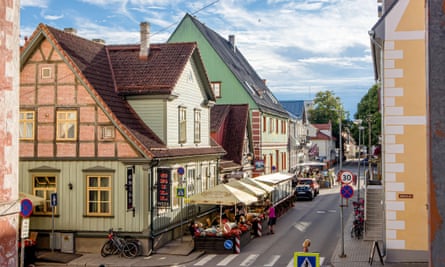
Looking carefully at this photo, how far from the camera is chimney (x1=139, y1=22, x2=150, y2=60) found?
2756 centimetres

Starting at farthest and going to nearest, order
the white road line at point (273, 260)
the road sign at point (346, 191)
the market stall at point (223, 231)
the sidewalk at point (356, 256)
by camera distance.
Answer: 1. the market stall at point (223, 231)
2. the road sign at point (346, 191)
3. the white road line at point (273, 260)
4. the sidewalk at point (356, 256)

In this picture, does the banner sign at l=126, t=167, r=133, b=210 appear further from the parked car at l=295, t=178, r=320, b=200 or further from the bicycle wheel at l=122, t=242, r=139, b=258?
the parked car at l=295, t=178, r=320, b=200

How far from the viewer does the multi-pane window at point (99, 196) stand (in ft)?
75.4

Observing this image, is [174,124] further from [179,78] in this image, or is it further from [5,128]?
[5,128]

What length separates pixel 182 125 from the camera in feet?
91.0

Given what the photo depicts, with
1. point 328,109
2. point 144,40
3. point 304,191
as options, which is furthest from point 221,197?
point 328,109

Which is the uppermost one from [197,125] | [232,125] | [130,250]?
[232,125]

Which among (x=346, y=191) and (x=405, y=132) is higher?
(x=405, y=132)

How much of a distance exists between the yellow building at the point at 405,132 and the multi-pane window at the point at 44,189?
42.2ft

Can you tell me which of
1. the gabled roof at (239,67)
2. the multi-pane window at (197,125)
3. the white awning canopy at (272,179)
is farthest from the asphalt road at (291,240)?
the gabled roof at (239,67)

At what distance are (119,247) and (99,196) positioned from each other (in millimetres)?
2227

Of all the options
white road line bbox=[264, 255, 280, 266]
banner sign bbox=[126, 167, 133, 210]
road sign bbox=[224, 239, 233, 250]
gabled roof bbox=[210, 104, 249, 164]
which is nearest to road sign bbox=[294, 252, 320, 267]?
white road line bbox=[264, 255, 280, 266]

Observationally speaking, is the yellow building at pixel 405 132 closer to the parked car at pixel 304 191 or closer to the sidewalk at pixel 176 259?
the sidewalk at pixel 176 259

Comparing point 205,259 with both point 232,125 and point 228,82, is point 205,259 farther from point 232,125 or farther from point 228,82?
point 228,82
